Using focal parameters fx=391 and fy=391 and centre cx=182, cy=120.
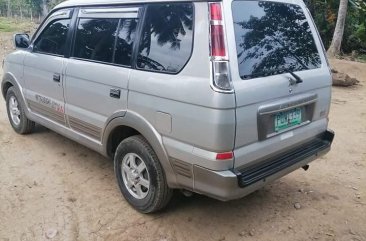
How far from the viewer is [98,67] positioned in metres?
3.70

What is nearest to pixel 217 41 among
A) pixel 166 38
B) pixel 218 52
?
pixel 218 52

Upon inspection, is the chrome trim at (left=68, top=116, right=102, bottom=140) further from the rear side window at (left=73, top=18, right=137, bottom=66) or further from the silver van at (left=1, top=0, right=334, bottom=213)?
the rear side window at (left=73, top=18, right=137, bottom=66)

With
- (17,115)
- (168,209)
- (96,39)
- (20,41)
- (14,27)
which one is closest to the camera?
(168,209)

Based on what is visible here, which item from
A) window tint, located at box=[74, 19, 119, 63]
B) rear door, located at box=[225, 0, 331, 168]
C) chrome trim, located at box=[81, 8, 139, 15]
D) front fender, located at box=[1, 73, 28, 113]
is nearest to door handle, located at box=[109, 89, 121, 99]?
window tint, located at box=[74, 19, 119, 63]

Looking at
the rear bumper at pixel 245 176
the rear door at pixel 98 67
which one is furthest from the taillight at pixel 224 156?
the rear door at pixel 98 67

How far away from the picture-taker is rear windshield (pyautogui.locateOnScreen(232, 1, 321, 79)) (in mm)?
2879

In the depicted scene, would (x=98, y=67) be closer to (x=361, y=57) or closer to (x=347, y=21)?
(x=361, y=57)

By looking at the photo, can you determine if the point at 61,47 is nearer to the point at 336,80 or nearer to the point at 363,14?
the point at 336,80

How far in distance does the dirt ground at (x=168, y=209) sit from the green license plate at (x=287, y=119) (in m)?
0.90

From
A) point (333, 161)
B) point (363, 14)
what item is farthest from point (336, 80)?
point (363, 14)

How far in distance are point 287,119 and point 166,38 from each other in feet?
3.86

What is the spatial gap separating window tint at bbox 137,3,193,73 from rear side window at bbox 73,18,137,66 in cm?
19

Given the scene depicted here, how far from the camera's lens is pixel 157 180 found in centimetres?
327

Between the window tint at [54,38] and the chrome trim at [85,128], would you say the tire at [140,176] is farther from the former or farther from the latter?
the window tint at [54,38]
